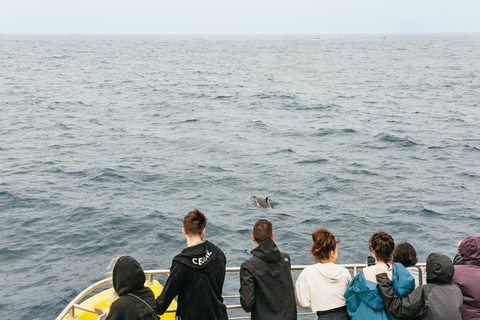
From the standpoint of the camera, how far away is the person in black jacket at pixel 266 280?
4207 mm

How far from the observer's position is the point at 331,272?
4289mm

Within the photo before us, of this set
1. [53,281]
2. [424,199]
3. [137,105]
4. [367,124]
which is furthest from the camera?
[137,105]

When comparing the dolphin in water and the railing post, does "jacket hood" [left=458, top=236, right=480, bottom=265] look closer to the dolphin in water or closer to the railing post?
the railing post

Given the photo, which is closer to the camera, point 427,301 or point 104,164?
point 427,301

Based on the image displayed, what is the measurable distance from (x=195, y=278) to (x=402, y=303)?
179cm

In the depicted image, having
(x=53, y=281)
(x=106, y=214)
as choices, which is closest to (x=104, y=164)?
(x=106, y=214)

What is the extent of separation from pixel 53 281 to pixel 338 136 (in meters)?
20.0

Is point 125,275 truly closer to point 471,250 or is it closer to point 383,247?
point 383,247

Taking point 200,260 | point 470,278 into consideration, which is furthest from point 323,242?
point 470,278

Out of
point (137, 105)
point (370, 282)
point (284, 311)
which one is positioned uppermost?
point (370, 282)

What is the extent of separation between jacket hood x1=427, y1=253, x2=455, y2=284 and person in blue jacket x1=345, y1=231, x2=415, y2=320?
0.23 meters

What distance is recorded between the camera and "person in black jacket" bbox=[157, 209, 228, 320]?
4.03 meters

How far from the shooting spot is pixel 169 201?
17016mm

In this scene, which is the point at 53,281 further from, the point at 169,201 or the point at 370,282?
the point at 370,282
